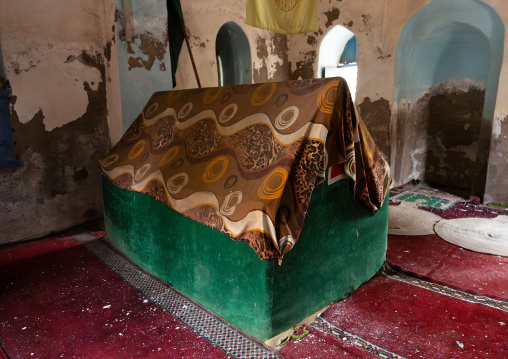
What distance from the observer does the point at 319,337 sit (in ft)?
7.38

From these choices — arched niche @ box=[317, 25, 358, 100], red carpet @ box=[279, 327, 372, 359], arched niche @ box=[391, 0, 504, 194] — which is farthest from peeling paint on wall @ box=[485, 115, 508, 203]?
red carpet @ box=[279, 327, 372, 359]

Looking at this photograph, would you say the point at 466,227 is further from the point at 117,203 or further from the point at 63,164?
the point at 63,164

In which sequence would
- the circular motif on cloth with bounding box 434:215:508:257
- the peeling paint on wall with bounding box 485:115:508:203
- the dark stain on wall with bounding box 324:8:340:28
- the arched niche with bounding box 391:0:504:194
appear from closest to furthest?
the circular motif on cloth with bounding box 434:215:508:257 < the peeling paint on wall with bounding box 485:115:508:203 < the arched niche with bounding box 391:0:504:194 < the dark stain on wall with bounding box 324:8:340:28

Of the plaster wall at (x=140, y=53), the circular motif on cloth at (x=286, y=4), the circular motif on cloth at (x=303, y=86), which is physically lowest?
the circular motif on cloth at (x=303, y=86)

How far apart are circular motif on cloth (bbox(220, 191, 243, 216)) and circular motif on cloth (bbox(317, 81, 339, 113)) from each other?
0.71 meters

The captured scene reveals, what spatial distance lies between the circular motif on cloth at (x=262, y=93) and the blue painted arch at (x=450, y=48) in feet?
13.4

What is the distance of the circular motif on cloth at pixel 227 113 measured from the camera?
265 cm

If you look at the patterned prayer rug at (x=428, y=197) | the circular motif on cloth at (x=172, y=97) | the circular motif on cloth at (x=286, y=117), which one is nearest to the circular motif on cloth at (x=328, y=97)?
the circular motif on cloth at (x=286, y=117)

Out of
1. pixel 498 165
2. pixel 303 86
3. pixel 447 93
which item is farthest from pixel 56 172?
pixel 447 93

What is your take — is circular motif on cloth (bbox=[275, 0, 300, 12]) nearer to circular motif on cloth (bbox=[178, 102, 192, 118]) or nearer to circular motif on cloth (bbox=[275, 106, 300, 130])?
circular motif on cloth (bbox=[178, 102, 192, 118])

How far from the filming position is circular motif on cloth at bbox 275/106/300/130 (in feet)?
7.30

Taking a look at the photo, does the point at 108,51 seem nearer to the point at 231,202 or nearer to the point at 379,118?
the point at 231,202

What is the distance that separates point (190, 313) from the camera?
2.50 m

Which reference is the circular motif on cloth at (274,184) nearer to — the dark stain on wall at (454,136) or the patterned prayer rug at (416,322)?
the patterned prayer rug at (416,322)
